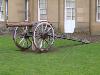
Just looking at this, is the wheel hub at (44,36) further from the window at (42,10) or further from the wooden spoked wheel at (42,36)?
the window at (42,10)

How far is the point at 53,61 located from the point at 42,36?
3481mm

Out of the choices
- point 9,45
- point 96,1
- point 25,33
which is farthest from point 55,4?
point 25,33

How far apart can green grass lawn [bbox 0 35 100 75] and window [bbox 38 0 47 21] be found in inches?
473

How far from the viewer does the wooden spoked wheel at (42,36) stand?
1864cm

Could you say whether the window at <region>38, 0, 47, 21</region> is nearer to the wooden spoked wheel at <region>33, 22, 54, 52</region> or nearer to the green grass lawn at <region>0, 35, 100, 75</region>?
the green grass lawn at <region>0, 35, 100, 75</region>

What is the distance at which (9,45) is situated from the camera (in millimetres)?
22109

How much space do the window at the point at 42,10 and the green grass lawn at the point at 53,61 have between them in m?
12.0

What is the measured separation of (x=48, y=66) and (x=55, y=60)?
150 cm

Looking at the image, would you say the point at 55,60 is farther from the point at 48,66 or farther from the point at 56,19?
the point at 56,19

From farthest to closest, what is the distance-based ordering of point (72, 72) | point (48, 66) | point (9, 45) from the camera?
point (9, 45)
point (48, 66)
point (72, 72)

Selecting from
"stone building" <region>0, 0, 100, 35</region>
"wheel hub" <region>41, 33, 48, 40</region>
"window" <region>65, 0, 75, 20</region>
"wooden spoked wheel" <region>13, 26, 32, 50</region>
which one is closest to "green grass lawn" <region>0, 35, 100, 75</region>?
"wooden spoked wheel" <region>13, 26, 32, 50</region>

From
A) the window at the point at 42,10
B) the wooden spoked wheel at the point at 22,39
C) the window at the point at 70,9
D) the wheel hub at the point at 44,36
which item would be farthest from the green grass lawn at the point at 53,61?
the window at the point at 42,10

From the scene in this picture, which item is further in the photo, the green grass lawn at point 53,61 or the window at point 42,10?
the window at point 42,10

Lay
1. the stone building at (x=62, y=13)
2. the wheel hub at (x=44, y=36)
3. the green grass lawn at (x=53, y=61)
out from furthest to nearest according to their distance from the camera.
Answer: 1. the stone building at (x=62, y=13)
2. the wheel hub at (x=44, y=36)
3. the green grass lawn at (x=53, y=61)
